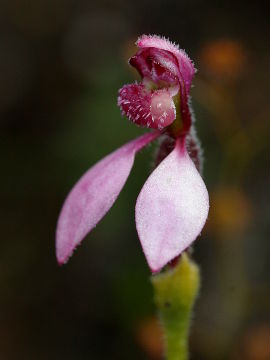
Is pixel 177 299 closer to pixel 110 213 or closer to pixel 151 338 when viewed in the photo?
pixel 151 338

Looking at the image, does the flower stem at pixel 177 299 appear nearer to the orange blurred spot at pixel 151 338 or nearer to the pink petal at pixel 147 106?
the pink petal at pixel 147 106

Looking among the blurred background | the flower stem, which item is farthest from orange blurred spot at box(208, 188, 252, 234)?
the flower stem

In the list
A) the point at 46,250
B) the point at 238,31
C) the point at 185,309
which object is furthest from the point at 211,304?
the point at 238,31

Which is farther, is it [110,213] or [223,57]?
[110,213]

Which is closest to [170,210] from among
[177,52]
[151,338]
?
[177,52]

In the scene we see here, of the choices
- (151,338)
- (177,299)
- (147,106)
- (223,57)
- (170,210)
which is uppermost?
(223,57)

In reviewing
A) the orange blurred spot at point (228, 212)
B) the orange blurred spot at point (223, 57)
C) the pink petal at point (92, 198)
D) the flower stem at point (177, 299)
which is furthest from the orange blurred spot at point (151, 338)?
the pink petal at point (92, 198)
